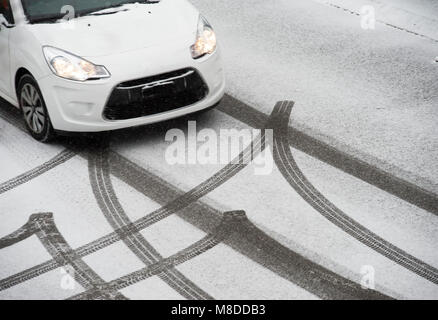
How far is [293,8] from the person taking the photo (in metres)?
11.2

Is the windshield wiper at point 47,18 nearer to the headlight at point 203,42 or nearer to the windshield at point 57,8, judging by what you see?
the windshield at point 57,8

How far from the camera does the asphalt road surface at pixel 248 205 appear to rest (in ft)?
18.7

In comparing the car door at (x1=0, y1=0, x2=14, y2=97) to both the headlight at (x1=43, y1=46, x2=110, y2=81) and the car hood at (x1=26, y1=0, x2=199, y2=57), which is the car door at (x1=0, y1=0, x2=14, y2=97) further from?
the headlight at (x1=43, y1=46, x2=110, y2=81)

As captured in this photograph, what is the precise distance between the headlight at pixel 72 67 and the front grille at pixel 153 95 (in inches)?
9.5

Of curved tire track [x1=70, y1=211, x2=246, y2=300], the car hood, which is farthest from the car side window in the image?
curved tire track [x1=70, y1=211, x2=246, y2=300]

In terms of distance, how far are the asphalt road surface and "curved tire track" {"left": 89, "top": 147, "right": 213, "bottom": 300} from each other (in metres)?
0.01

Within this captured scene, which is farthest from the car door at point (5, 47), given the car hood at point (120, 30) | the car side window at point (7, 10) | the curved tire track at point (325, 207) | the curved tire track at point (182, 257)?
the curved tire track at point (182, 257)

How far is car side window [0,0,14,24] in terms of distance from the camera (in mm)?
7695

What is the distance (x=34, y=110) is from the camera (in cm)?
766

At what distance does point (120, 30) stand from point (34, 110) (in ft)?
3.96

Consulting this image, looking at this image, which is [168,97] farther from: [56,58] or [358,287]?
[358,287]

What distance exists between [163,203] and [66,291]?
1.38m

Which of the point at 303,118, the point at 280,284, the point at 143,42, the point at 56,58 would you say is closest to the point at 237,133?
the point at 303,118

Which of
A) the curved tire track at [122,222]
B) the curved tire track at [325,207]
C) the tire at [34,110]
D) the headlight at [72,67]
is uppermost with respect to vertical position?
the headlight at [72,67]
